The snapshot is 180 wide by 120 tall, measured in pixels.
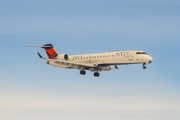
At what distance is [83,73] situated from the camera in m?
71.2

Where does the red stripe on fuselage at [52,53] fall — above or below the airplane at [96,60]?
above

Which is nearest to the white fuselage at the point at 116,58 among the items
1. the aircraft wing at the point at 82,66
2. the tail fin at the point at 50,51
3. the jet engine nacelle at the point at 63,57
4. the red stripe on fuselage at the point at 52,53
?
the aircraft wing at the point at 82,66

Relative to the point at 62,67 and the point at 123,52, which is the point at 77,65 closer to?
the point at 62,67

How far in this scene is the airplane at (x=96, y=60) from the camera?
215 feet

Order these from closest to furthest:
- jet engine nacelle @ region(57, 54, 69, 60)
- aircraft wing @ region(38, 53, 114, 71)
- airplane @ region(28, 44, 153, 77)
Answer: airplane @ region(28, 44, 153, 77), aircraft wing @ region(38, 53, 114, 71), jet engine nacelle @ region(57, 54, 69, 60)

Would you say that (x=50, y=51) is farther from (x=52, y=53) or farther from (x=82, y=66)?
(x=82, y=66)

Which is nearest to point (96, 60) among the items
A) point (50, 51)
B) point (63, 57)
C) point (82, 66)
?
point (82, 66)

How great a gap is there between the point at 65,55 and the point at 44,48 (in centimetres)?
656

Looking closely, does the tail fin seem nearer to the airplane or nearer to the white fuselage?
the airplane

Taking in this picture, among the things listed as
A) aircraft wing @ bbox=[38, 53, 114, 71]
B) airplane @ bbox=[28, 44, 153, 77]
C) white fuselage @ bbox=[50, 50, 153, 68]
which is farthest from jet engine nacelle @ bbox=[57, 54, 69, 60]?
white fuselage @ bbox=[50, 50, 153, 68]

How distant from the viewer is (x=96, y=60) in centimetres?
6969

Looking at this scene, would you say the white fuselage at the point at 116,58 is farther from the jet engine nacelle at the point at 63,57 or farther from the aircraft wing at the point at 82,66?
the jet engine nacelle at the point at 63,57

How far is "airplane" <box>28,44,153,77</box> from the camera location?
215 ft

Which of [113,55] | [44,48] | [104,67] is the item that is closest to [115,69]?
[104,67]
